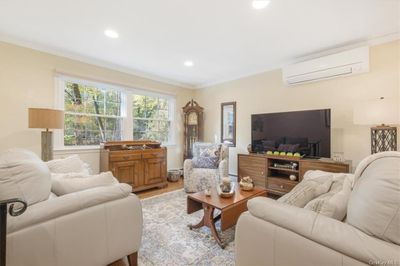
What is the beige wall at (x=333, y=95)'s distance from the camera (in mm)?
2724

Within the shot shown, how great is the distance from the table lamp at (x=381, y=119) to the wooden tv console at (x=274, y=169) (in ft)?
2.00

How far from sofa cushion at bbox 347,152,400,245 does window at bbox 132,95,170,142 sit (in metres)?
4.03

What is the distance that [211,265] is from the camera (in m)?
1.67

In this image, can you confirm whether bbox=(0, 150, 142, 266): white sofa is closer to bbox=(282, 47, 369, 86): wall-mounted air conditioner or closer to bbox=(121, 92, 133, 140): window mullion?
bbox=(121, 92, 133, 140): window mullion

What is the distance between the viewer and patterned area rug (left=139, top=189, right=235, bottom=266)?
1.74 meters

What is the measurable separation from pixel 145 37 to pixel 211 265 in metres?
2.82

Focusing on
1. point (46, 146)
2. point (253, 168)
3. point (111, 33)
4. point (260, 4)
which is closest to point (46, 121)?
point (46, 146)

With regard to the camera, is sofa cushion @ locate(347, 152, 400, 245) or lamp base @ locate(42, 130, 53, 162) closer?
sofa cushion @ locate(347, 152, 400, 245)

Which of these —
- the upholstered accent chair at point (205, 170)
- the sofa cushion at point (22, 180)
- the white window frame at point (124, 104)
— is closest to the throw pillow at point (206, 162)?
the upholstered accent chair at point (205, 170)

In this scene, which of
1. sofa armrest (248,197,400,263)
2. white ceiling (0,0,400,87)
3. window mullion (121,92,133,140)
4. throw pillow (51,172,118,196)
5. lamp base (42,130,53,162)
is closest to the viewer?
sofa armrest (248,197,400,263)

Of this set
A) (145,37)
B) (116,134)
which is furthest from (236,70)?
(116,134)

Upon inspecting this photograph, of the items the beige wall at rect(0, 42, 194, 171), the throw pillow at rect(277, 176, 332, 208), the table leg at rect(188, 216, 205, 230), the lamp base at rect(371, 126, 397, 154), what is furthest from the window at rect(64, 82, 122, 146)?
the lamp base at rect(371, 126, 397, 154)

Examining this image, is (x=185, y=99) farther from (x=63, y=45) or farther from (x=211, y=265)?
(x=211, y=265)

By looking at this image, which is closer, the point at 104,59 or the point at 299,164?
the point at 299,164
